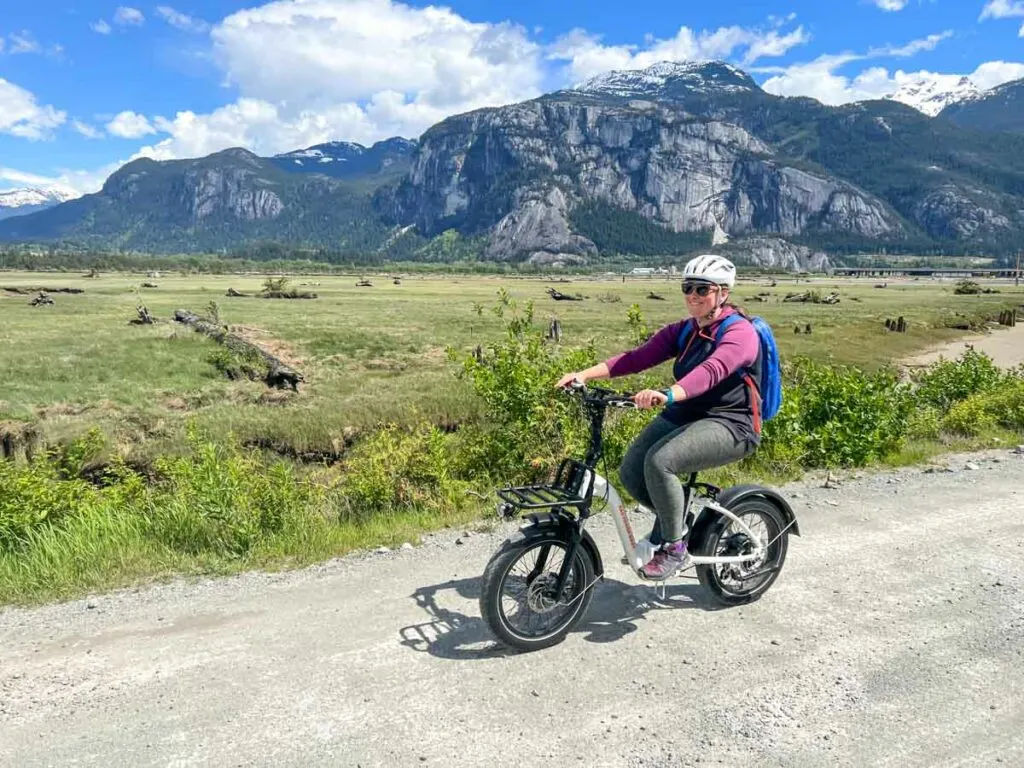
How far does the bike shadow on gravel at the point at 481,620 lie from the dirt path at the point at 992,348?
39.4 metres

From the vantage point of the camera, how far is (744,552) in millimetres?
6094

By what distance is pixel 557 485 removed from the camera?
5.50 meters

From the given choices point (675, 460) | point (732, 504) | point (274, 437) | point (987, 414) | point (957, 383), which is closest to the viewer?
point (675, 460)

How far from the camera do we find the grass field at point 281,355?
21.6 meters

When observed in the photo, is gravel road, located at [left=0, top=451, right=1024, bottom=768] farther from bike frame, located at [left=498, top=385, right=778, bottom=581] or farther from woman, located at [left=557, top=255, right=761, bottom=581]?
woman, located at [left=557, top=255, right=761, bottom=581]

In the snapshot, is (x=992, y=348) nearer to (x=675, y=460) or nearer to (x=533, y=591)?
(x=675, y=460)

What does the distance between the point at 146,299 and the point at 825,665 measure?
3379 inches

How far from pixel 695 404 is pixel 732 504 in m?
1.06

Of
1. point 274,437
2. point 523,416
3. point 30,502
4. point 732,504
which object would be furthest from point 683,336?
point 274,437

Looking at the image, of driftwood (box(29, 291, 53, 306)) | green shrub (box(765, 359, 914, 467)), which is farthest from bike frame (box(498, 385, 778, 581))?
driftwood (box(29, 291, 53, 306))

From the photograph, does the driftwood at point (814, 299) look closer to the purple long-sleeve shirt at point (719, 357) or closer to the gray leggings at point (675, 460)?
the purple long-sleeve shirt at point (719, 357)

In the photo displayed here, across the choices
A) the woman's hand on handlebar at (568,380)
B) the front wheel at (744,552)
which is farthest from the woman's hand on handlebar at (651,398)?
the front wheel at (744,552)

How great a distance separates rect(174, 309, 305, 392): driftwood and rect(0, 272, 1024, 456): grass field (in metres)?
0.72

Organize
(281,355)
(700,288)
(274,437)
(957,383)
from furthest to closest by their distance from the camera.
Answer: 1. (281,355)
2. (274,437)
3. (957,383)
4. (700,288)
